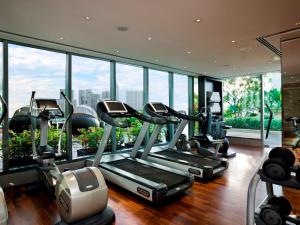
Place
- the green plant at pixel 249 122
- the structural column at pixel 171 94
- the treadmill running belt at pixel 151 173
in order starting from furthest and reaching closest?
1. the green plant at pixel 249 122
2. the structural column at pixel 171 94
3. the treadmill running belt at pixel 151 173

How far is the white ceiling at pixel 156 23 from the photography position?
9.04 ft

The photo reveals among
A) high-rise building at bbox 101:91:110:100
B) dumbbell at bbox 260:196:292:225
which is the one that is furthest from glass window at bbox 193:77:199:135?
dumbbell at bbox 260:196:292:225

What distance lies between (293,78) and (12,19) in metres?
4.99

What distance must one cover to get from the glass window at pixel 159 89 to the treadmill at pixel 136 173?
3006mm

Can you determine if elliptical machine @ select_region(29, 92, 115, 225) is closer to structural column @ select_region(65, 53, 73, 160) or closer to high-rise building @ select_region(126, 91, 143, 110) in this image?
structural column @ select_region(65, 53, 73, 160)

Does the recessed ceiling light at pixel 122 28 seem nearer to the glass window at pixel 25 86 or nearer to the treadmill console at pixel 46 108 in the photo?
the treadmill console at pixel 46 108

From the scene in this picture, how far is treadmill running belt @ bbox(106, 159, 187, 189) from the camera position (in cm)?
351

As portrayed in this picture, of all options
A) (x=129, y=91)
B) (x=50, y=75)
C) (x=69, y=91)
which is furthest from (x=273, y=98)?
(x=50, y=75)

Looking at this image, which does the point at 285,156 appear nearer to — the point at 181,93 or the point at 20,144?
the point at 20,144

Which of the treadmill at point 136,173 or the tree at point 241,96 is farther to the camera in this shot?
the tree at point 241,96

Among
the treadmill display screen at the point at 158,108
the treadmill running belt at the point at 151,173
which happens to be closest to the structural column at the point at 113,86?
the treadmill running belt at the point at 151,173

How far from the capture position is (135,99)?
21.9 ft

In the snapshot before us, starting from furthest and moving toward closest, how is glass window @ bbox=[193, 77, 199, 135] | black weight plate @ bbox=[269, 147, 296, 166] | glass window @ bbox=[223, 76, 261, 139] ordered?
glass window @ bbox=[193, 77, 199, 135], glass window @ bbox=[223, 76, 261, 139], black weight plate @ bbox=[269, 147, 296, 166]

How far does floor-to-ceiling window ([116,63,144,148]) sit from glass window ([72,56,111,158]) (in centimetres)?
41
